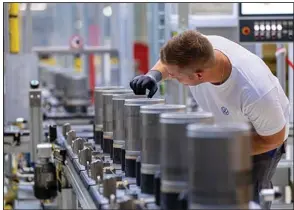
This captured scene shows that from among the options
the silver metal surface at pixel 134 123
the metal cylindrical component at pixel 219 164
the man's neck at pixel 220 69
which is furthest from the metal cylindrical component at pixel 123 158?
the metal cylindrical component at pixel 219 164

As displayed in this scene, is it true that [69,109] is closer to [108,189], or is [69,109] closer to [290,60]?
[290,60]

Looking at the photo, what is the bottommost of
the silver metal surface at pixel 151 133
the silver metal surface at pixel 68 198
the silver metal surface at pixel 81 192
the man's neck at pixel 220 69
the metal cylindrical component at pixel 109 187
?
the silver metal surface at pixel 68 198

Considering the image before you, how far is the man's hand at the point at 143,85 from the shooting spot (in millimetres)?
2975

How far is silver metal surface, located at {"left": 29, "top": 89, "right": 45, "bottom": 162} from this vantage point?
16.4 feet

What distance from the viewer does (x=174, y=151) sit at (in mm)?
1950

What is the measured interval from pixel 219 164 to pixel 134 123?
0.88 m

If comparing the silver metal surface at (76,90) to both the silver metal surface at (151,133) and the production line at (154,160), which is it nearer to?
the production line at (154,160)

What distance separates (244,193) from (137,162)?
726 mm

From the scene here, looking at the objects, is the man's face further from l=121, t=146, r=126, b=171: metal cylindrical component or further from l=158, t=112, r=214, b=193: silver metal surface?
l=158, t=112, r=214, b=193: silver metal surface

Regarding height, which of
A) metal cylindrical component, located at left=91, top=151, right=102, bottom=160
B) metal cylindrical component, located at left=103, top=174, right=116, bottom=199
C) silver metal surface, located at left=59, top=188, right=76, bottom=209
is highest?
metal cylindrical component, located at left=91, top=151, right=102, bottom=160

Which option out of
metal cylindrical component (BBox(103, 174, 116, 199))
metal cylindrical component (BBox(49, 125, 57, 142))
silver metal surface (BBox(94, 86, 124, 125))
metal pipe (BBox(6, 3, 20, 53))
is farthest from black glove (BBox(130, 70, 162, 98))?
metal pipe (BBox(6, 3, 20, 53))

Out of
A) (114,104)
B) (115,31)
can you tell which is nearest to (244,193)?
(114,104)

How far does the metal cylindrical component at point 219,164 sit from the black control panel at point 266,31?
13.5ft

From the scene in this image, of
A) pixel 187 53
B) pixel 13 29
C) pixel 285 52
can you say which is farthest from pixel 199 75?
pixel 13 29
